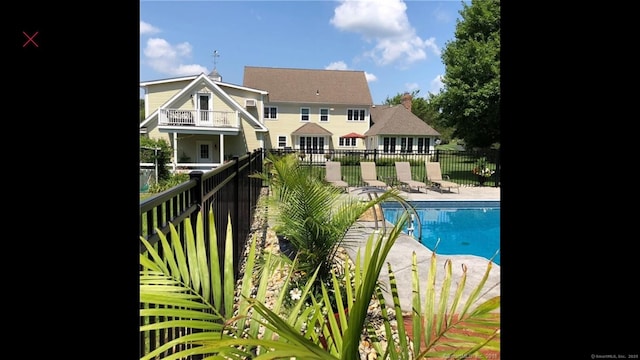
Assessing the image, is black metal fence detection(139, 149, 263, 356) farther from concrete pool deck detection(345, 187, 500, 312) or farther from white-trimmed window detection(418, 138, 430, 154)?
white-trimmed window detection(418, 138, 430, 154)

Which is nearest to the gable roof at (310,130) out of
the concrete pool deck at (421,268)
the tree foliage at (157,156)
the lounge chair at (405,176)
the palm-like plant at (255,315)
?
the tree foliage at (157,156)

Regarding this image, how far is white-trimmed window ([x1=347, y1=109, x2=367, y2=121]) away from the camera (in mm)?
34125

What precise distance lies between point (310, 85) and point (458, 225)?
2663 cm

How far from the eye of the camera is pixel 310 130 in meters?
32.5

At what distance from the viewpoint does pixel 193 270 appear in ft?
4.70

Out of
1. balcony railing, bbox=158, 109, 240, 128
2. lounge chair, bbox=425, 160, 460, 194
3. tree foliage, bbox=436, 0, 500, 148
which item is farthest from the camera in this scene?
balcony railing, bbox=158, 109, 240, 128

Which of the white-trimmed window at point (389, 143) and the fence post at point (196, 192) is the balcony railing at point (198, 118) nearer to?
the white-trimmed window at point (389, 143)

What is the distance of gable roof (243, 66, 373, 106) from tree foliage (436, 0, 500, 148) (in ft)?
45.7

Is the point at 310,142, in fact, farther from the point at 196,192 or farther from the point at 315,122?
the point at 196,192

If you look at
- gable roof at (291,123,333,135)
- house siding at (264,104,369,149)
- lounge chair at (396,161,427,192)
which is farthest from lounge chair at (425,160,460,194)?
house siding at (264,104,369,149)

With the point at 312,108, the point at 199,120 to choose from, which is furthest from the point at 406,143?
the point at 199,120

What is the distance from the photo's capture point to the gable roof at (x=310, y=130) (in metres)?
32.4

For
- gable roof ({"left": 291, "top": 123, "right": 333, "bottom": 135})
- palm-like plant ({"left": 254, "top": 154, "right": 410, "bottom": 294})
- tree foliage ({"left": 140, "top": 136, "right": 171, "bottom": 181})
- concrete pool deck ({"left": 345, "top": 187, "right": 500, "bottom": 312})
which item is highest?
gable roof ({"left": 291, "top": 123, "right": 333, "bottom": 135})
